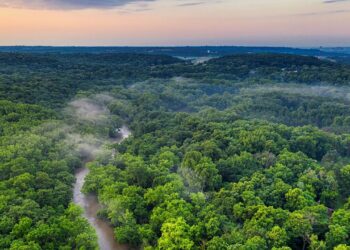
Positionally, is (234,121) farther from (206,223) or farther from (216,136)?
(206,223)

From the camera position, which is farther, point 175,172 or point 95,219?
point 175,172

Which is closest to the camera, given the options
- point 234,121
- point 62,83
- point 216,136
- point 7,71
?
point 216,136

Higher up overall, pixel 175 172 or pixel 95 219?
pixel 175 172

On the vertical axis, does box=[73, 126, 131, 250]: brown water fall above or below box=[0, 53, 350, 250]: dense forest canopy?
below

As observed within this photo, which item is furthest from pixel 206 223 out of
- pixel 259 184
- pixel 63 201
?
pixel 63 201

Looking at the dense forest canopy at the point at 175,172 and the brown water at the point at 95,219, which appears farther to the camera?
the brown water at the point at 95,219

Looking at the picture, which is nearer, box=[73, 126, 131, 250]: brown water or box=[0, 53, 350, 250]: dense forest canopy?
box=[0, 53, 350, 250]: dense forest canopy

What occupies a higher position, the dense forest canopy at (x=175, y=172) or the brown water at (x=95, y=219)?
the dense forest canopy at (x=175, y=172)

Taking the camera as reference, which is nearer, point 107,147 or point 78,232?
point 78,232
